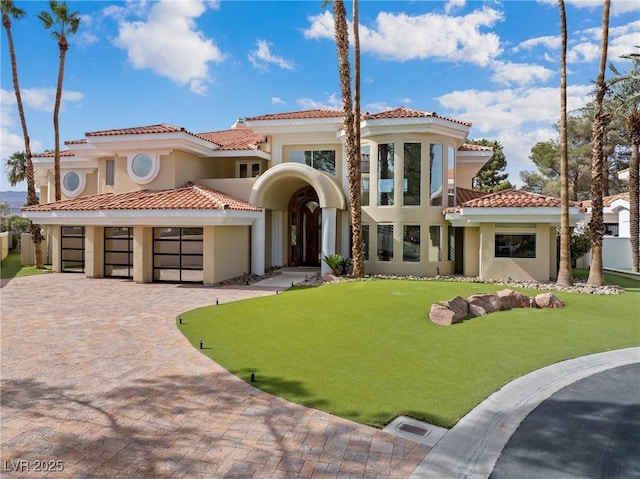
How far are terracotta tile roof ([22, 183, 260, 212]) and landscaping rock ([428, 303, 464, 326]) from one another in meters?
10.7

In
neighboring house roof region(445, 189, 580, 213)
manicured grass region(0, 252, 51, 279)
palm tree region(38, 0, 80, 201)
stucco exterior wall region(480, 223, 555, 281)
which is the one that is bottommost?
manicured grass region(0, 252, 51, 279)

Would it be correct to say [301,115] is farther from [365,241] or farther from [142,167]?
[142,167]

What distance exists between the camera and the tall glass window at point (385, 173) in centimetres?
2236

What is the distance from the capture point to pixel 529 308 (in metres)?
14.0

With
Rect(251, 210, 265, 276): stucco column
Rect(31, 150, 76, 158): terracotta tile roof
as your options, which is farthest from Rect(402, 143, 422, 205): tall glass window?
Rect(31, 150, 76, 158): terracotta tile roof

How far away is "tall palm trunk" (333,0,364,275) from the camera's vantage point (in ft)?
64.8

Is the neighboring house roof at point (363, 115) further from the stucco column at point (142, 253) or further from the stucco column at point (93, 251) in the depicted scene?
the stucco column at point (93, 251)

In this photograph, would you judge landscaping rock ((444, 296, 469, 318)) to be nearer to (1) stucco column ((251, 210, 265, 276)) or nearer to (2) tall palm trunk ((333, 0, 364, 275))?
(2) tall palm trunk ((333, 0, 364, 275))

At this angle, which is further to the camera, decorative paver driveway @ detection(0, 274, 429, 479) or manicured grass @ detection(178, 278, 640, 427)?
manicured grass @ detection(178, 278, 640, 427)

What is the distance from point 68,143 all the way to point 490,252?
27369 mm

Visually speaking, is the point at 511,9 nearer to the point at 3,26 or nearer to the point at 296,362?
the point at 296,362

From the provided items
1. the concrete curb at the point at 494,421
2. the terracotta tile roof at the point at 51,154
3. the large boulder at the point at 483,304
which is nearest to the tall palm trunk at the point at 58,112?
the terracotta tile roof at the point at 51,154

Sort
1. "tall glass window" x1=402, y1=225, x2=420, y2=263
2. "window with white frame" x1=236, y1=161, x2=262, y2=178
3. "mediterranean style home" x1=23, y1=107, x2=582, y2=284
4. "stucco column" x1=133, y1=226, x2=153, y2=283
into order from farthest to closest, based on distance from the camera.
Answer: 1. "window with white frame" x1=236, y1=161, x2=262, y2=178
2. "tall glass window" x1=402, y1=225, x2=420, y2=263
3. "stucco column" x1=133, y1=226, x2=153, y2=283
4. "mediterranean style home" x1=23, y1=107, x2=582, y2=284

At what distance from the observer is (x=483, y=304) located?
43.6 ft
